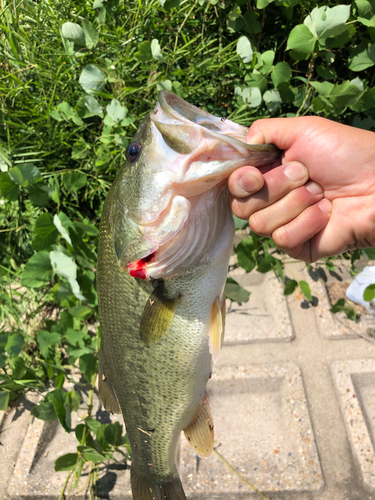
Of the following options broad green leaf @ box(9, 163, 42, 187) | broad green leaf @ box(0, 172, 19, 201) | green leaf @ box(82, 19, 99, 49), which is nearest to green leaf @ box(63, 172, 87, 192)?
broad green leaf @ box(9, 163, 42, 187)

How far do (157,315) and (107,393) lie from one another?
0.56 meters

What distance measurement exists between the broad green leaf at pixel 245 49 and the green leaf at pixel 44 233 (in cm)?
145

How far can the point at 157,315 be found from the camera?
117 centimetres

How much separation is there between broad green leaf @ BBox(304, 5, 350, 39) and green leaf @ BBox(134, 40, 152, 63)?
0.84m

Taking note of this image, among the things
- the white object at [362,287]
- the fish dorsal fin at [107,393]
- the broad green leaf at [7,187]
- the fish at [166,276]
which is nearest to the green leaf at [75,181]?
the broad green leaf at [7,187]

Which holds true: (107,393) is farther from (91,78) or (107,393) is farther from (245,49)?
(245,49)

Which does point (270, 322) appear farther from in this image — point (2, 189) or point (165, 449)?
point (2, 189)

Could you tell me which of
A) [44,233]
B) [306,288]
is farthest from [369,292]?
[44,233]

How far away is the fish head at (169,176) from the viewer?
917 millimetres

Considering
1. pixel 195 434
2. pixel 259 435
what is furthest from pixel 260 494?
pixel 195 434

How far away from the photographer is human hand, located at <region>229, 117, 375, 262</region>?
3.59 ft

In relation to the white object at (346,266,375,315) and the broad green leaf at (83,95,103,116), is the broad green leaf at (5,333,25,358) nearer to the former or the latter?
the broad green leaf at (83,95,103,116)

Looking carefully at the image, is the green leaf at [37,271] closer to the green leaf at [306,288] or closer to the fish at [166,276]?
the fish at [166,276]

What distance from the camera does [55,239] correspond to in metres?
1.95
